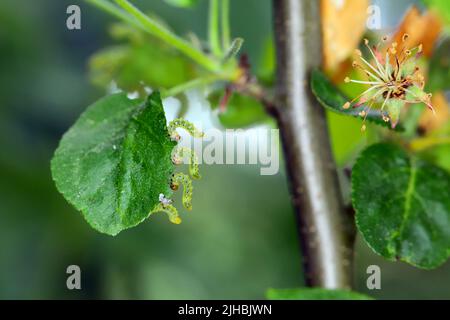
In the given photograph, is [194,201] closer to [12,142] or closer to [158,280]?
[158,280]

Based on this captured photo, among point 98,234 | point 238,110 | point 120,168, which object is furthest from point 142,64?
point 98,234

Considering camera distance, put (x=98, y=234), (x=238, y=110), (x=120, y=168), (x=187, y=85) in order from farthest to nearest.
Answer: (x=98, y=234) < (x=238, y=110) < (x=187, y=85) < (x=120, y=168)

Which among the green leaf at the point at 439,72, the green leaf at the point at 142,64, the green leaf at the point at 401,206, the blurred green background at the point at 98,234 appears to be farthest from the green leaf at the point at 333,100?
the blurred green background at the point at 98,234

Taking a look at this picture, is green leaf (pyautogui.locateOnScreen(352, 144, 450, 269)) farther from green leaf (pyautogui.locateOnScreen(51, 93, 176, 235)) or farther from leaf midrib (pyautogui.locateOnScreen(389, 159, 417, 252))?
green leaf (pyautogui.locateOnScreen(51, 93, 176, 235))

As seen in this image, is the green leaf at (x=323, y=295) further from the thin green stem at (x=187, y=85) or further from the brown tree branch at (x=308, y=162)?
the thin green stem at (x=187, y=85)

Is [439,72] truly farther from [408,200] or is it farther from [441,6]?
[408,200]

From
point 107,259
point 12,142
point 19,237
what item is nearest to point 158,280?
point 107,259
